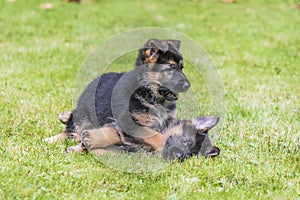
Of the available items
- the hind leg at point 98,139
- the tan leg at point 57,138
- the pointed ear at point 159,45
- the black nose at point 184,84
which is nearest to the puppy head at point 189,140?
the black nose at point 184,84

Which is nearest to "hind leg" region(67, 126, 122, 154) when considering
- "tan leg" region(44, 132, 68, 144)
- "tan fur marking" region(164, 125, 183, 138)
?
"tan leg" region(44, 132, 68, 144)

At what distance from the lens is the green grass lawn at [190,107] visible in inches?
209

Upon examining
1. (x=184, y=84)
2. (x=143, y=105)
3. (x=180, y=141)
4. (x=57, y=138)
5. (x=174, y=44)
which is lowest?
(x=57, y=138)

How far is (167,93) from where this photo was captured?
645 cm

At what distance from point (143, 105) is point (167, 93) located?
35 cm

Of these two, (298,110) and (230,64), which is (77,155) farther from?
(230,64)

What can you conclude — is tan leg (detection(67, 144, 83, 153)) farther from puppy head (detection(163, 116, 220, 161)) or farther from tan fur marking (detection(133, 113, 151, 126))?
puppy head (detection(163, 116, 220, 161))

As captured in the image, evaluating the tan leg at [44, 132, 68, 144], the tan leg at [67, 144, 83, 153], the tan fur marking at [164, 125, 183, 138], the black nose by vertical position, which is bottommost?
the tan leg at [44, 132, 68, 144]

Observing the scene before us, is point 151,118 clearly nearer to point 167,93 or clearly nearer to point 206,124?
Answer: point 167,93

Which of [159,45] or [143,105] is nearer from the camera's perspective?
[159,45]

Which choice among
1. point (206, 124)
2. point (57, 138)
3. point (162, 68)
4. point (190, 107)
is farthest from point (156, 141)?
point (190, 107)

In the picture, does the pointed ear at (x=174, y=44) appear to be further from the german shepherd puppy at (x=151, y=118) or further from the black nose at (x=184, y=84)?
the black nose at (x=184, y=84)

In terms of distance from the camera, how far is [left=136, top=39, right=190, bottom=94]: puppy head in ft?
20.5

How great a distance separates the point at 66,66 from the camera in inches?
446
